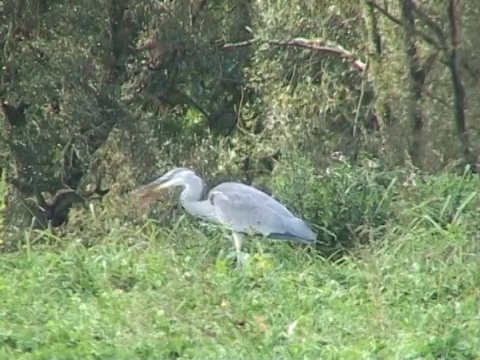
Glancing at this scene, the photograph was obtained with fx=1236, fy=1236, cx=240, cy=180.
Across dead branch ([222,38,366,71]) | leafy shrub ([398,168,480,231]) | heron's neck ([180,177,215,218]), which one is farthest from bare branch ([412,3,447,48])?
heron's neck ([180,177,215,218])

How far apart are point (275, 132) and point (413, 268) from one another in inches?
276

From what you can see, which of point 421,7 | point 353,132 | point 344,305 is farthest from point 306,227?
point 353,132

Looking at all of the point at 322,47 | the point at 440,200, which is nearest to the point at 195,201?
the point at 440,200

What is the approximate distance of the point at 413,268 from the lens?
843 cm

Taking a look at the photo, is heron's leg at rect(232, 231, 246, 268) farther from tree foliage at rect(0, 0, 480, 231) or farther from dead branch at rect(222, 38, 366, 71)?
dead branch at rect(222, 38, 366, 71)

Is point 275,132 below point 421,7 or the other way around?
below

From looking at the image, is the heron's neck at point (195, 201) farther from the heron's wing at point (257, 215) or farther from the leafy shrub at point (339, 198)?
the leafy shrub at point (339, 198)

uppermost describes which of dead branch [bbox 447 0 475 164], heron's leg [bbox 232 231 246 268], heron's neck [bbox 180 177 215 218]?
dead branch [bbox 447 0 475 164]

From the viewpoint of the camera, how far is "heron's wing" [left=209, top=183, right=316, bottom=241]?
9.51 m

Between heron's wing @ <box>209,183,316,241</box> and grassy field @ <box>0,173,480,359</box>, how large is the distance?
181mm

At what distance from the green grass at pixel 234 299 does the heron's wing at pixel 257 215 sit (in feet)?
0.64

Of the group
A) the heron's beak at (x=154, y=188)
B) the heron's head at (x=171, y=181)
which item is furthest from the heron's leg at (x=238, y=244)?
the heron's beak at (x=154, y=188)

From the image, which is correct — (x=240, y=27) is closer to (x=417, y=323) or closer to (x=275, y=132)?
(x=275, y=132)

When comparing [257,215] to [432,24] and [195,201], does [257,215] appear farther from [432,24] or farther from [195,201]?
[432,24]
